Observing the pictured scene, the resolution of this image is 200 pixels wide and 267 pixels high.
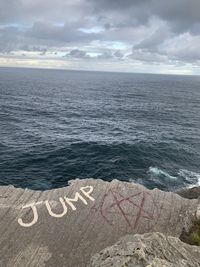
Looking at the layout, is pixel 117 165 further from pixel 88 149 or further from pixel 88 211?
pixel 88 211

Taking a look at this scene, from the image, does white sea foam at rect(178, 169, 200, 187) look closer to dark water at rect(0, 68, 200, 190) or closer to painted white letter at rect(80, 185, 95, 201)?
dark water at rect(0, 68, 200, 190)

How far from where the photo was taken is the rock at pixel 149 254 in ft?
51.2

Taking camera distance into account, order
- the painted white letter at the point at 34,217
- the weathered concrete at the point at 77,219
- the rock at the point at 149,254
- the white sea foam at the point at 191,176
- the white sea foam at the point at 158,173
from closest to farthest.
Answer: the rock at the point at 149,254 < the weathered concrete at the point at 77,219 < the painted white letter at the point at 34,217 < the white sea foam at the point at 191,176 < the white sea foam at the point at 158,173

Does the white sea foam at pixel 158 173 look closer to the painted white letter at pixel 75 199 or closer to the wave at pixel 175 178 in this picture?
the wave at pixel 175 178

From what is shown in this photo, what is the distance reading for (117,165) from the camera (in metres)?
55.4

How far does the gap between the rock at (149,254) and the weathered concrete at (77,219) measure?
5456 mm

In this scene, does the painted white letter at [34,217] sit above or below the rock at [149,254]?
below

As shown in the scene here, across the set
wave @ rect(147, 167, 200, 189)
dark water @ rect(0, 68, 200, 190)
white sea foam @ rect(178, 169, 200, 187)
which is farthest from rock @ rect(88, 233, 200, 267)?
white sea foam @ rect(178, 169, 200, 187)

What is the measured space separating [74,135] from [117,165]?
68.3 feet

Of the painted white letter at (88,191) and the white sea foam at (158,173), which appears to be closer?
the painted white letter at (88,191)

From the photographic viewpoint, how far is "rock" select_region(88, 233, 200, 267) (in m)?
15.6

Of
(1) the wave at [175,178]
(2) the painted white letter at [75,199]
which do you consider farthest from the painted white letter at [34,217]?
(1) the wave at [175,178]

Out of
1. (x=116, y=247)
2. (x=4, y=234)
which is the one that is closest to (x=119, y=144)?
(x=4, y=234)

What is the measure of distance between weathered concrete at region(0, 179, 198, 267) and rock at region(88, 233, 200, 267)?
5456 mm
